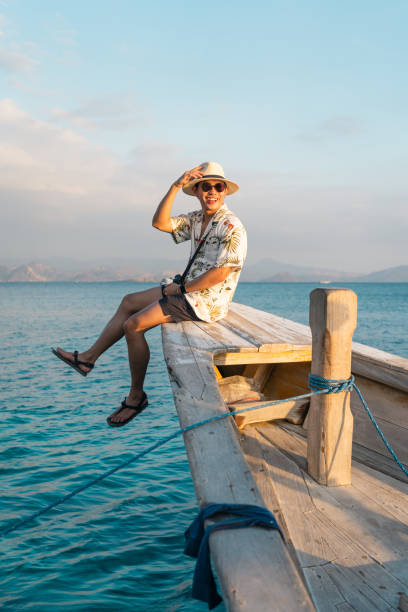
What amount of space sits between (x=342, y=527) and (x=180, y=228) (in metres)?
3.50

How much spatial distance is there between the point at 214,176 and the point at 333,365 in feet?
8.21

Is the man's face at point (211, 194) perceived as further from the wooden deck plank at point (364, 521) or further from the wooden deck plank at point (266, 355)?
the wooden deck plank at point (364, 521)

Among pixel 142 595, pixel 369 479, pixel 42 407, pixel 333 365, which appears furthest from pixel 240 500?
pixel 42 407

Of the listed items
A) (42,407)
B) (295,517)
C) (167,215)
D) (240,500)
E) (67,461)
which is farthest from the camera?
(42,407)

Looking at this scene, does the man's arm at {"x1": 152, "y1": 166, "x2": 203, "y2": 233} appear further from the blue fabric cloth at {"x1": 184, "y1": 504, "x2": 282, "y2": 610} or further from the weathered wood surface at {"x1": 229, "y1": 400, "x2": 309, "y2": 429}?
the blue fabric cloth at {"x1": 184, "y1": 504, "x2": 282, "y2": 610}

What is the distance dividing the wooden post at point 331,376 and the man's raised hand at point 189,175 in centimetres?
227

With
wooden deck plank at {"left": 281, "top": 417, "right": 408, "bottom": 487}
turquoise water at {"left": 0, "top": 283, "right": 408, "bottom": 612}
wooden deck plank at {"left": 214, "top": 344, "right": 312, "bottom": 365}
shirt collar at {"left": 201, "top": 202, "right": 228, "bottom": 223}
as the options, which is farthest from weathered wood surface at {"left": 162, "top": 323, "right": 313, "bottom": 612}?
turquoise water at {"left": 0, "top": 283, "right": 408, "bottom": 612}

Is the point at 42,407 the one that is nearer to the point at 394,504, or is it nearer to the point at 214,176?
the point at 214,176

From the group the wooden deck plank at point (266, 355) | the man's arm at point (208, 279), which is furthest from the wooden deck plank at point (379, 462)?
the man's arm at point (208, 279)

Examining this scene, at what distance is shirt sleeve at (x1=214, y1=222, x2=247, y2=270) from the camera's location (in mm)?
4387

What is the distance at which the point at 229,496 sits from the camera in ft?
6.62

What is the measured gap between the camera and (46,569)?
450 centimetres

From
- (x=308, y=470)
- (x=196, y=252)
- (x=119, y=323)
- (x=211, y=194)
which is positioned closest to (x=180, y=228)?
(x=196, y=252)

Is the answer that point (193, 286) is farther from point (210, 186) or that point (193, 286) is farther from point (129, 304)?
point (210, 186)
